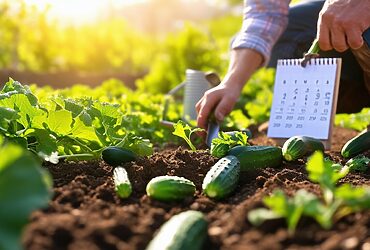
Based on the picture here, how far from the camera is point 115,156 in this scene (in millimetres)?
3244

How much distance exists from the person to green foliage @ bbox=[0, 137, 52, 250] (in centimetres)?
260

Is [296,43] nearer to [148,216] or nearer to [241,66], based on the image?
[241,66]

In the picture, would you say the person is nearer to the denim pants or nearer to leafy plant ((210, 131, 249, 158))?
the denim pants

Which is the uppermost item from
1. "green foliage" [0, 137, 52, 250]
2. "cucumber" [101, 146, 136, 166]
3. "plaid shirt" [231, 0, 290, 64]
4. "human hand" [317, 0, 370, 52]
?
"plaid shirt" [231, 0, 290, 64]

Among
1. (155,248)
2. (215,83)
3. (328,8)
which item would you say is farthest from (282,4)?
(155,248)

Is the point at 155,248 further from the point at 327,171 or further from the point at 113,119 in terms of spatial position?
the point at 113,119

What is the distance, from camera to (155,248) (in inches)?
76.9

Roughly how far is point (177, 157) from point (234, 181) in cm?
65

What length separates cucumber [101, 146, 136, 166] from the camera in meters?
3.24

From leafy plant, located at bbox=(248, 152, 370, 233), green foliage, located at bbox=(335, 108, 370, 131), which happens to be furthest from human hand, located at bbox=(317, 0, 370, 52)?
leafy plant, located at bbox=(248, 152, 370, 233)

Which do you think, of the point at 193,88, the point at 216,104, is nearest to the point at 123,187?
the point at 216,104

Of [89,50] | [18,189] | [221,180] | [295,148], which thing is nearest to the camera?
[18,189]

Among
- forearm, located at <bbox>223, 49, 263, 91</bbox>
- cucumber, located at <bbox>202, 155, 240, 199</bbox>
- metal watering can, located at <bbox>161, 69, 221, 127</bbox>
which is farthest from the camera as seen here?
metal watering can, located at <bbox>161, 69, 221, 127</bbox>

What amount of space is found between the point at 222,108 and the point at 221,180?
168 centimetres
